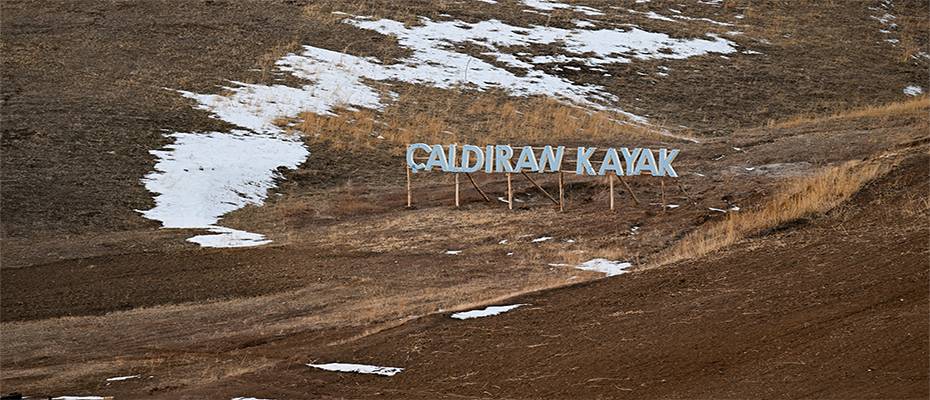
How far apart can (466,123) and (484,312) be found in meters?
21.9

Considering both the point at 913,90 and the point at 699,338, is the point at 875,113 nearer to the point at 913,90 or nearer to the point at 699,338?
the point at 913,90

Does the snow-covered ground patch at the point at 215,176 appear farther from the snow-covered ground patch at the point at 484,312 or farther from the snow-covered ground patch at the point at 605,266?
the snow-covered ground patch at the point at 484,312

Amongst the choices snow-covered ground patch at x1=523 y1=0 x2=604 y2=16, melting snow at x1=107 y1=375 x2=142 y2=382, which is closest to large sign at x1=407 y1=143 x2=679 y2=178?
melting snow at x1=107 y1=375 x2=142 y2=382

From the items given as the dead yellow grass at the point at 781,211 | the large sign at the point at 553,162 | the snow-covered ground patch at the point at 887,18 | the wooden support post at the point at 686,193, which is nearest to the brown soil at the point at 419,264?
the wooden support post at the point at 686,193

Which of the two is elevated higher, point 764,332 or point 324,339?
point 764,332

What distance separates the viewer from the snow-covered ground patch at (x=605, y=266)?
19377mm

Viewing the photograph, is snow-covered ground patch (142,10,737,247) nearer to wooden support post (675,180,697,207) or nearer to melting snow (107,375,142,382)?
wooden support post (675,180,697,207)

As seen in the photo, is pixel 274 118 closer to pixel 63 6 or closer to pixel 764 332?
pixel 63 6

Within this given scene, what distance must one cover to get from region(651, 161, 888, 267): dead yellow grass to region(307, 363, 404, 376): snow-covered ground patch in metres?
6.06

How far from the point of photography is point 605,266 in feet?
65.8

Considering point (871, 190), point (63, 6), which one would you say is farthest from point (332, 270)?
point (63, 6)

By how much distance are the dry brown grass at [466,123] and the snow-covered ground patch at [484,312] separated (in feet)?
62.0

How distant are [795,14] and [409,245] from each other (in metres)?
36.7

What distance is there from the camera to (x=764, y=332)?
13547mm
